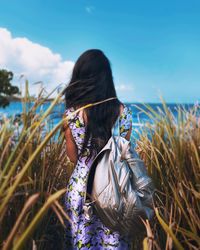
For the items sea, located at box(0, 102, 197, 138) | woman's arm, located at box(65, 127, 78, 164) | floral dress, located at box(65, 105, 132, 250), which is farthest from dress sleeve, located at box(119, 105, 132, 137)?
woman's arm, located at box(65, 127, 78, 164)

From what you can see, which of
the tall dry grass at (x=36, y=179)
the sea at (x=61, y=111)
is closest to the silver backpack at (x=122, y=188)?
the tall dry grass at (x=36, y=179)

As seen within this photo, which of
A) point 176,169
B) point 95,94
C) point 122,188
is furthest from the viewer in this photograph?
point 176,169

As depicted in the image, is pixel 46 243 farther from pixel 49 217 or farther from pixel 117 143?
pixel 117 143

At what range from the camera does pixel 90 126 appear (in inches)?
A: 89.3

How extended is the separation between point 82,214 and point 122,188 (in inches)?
21.4

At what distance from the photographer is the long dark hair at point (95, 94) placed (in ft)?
7.30

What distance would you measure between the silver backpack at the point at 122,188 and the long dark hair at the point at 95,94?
0.31m

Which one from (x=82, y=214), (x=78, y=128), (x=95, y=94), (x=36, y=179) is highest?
(x=95, y=94)

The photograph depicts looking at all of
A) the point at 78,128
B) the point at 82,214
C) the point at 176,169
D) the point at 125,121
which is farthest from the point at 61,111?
the point at 176,169

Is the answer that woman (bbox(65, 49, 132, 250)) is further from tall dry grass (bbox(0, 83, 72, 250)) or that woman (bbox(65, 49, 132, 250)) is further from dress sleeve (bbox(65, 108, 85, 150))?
tall dry grass (bbox(0, 83, 72, 250))

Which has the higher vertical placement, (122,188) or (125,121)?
(125,121)

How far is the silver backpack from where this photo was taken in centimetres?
185

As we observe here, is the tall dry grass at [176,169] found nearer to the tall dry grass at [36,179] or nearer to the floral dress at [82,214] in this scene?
the floral dress at [82,214]

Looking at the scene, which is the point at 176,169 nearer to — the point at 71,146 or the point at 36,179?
the point at 71,146
